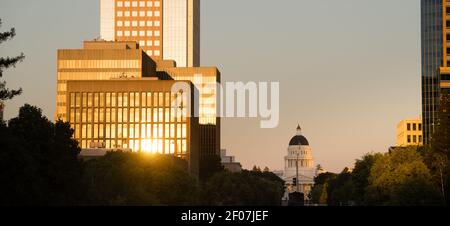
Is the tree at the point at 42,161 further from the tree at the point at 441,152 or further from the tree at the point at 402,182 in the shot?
the tree at the point at 441,152

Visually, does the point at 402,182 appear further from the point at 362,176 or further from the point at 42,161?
the point at 42,161

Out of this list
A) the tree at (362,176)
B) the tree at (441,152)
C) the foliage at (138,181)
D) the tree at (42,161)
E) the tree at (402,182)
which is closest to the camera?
the tree at (42,161)

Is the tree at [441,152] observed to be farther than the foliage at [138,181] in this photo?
Yes

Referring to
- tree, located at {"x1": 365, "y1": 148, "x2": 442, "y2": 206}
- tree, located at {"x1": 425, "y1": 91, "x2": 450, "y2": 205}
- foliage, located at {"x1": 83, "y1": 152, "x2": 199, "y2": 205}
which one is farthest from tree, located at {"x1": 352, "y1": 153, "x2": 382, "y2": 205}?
foliage, located at {"x1": 83, "y1": 152, "x2": 199, "y2": 205}

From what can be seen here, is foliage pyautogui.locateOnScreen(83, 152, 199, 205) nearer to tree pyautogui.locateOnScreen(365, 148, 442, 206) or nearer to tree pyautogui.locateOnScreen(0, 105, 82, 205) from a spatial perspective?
tree pyautogui.locateOnScreen(0, 105, 82, 205)

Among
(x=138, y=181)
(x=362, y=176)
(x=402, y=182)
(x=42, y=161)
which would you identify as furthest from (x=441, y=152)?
(x=42, y=161)

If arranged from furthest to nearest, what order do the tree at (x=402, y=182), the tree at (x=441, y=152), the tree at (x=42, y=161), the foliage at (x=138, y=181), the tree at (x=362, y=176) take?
the tree at (x=362, y=176) → the tree at (x=441, y=152) → the tree at (x=402, y=182) → the foliage at (x=138, y=181) → the tree at (x=42, y=161)

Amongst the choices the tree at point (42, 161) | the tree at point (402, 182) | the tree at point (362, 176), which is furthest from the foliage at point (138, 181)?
the tree at point (362, 176)

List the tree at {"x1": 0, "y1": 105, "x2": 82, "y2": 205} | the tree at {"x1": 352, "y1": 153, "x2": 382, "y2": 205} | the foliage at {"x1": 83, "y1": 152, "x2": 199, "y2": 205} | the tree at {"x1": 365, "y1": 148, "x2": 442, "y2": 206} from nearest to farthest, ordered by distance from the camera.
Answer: the tree at {"x1": 0, "y1": 105, "x2": 82, "y2": 205} < the foliage at {"x1": 83, "y1": 152, "x2": 199, "y2": 205} < the tree at {"x1": 365, "y1": 148, "x2": 442, "y2": 206} < the tree at {"x1": 352, "y1": 153, "x2": 382, "y2": 205}

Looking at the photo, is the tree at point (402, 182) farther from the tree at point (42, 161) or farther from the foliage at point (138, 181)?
the tree at point (42, 161)

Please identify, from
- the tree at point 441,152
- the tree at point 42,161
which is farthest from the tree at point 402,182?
the tree at point 42,161
